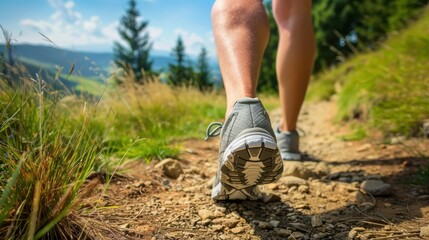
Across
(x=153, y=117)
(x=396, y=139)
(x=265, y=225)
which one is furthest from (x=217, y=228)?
(x=153, y=117)

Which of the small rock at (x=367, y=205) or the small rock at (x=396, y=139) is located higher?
the small rock at (x=396, y=139)

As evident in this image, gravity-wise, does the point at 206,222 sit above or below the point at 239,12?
below

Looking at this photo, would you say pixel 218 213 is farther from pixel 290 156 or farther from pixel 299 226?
pixel 290 156

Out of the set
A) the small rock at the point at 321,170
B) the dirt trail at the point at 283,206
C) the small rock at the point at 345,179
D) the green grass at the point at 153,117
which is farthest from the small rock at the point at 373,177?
the green grass at the point at 153,117

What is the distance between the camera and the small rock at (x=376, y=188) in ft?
5.45

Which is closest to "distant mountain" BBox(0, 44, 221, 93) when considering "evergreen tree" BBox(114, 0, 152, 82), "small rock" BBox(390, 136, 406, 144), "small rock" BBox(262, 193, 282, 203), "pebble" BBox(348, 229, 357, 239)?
"small rock" BBox(262, 193, 282, 203)

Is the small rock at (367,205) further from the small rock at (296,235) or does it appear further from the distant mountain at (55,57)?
the distant mountain at (55,57)

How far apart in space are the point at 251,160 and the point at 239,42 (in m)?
0.48

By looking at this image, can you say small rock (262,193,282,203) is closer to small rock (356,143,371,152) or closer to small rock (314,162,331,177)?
small rock (314,162,331,177)

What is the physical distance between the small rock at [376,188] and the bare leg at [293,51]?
0.60 m

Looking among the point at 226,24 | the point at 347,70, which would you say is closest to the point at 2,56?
the point at 226,24

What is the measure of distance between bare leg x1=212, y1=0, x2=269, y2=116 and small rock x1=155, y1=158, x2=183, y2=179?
0.72 metres

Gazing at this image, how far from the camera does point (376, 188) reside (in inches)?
66.6

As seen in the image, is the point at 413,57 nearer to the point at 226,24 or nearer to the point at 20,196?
the point at 226,24
